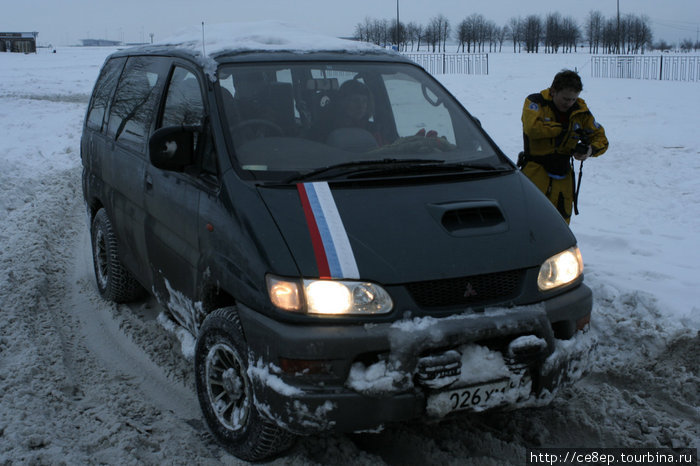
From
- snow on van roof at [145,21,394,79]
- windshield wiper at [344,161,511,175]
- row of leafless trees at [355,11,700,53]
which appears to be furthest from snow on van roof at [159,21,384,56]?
row of leafless trees at [355,11,700,53]

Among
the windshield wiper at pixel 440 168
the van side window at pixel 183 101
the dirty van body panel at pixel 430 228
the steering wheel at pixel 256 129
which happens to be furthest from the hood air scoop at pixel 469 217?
the van side window at pixel 183 101

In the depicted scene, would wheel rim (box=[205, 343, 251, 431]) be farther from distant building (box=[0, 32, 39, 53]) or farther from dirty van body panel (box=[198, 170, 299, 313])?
distant building (box=[0, 32, 39, 53])

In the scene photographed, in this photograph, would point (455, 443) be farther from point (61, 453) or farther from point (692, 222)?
point (692, 222)

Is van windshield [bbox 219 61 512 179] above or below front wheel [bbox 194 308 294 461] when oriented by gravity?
above

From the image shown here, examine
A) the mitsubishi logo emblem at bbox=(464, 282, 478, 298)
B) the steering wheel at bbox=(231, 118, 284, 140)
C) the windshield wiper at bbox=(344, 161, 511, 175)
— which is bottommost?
the mitsubishi logo emblem at bbox=(464, 282, 478, 298)

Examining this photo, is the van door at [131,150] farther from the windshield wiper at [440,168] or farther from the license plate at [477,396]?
the license plate at [477,396]

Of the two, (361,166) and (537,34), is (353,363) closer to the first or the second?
(361,166)

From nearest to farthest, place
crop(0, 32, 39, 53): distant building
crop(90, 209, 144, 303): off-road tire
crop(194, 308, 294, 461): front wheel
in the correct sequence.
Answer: crop(194, 308, 294, 461): front wheel → crop(90, 209, 144, 303): off-road tire → crop(0, 32, 39, 53): distant building

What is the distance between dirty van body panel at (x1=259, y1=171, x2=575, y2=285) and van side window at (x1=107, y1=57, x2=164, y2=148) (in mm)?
1675

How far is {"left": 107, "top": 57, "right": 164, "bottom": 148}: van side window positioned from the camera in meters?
4.49

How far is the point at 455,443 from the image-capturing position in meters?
3.43

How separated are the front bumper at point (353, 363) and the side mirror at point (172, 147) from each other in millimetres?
1081

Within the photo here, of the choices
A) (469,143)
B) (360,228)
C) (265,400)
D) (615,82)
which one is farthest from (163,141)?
(615,82)

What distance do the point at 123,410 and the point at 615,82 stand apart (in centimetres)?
2681
